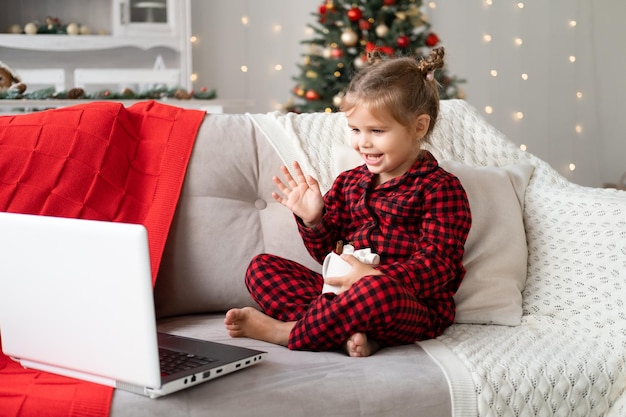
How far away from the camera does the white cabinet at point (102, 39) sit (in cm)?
456

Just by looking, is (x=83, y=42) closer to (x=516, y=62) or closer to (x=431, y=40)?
(x=431, y=40)

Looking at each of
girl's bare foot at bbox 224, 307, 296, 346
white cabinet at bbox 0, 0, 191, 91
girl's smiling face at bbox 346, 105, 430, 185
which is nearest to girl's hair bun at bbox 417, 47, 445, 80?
girl's smiling face at bbox 346, 105, 430, 185

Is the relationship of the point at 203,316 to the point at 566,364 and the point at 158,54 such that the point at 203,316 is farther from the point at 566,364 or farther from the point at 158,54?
the point at 158,54

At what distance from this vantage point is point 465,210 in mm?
1659

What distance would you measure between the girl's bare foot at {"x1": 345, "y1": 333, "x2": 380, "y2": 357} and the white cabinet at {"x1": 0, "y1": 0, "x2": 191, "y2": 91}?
11.3 ft

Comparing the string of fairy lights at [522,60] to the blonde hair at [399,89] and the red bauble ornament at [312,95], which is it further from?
the blonde hair at [399,89]

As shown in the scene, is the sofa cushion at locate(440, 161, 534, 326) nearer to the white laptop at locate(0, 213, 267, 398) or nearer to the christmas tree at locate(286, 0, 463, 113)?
the white laptop at locate(0, 213, 267, 398)

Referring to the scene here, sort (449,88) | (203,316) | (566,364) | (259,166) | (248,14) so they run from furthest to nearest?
(248,14) → (449,88) → (259,166) → (203,316) → (566,364)

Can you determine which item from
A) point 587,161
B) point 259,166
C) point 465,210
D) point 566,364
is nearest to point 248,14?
point 587,161

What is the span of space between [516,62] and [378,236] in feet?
11.8

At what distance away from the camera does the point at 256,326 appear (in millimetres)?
1568

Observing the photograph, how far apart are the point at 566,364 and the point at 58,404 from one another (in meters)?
0.88

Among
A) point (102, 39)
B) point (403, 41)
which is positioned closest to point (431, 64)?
point (403, 41)

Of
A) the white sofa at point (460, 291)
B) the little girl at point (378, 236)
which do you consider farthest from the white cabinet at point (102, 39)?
the little girl at point (378, 236)
